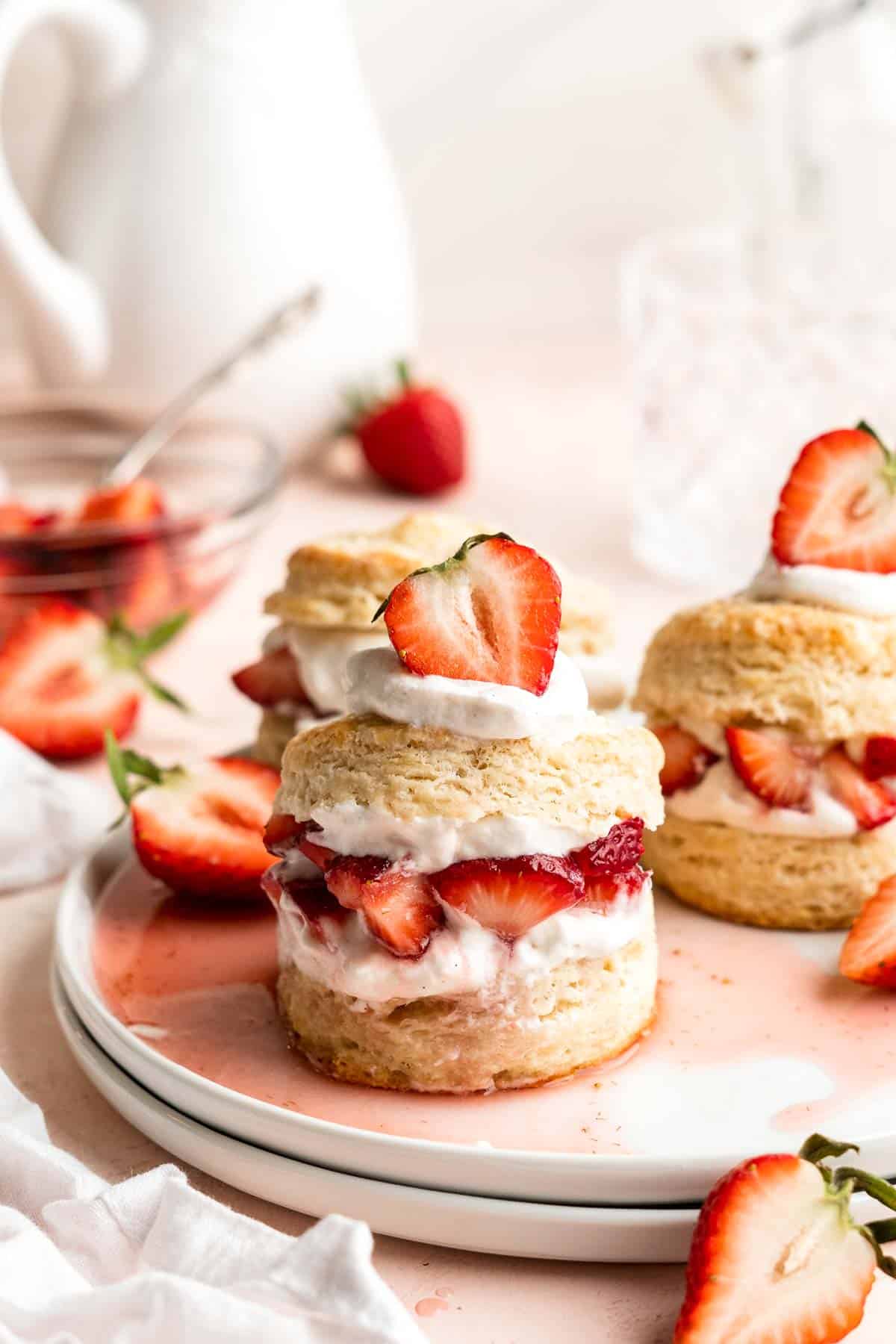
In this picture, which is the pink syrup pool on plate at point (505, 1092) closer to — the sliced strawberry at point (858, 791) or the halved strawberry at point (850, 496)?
the sliced strawberry at point (858, 791)

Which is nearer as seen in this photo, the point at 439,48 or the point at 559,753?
the point at 559,753

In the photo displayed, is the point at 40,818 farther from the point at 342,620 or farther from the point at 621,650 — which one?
the point at 621,650

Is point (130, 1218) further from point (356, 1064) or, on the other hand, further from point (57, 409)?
point (57, 409)

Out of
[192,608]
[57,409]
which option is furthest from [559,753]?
[57,409]

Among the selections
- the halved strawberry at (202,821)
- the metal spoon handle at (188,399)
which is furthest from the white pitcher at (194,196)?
the halved strawberry at (202,821)

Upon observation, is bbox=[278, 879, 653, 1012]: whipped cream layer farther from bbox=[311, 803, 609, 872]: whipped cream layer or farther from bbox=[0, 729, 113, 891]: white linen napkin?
bbox=[0, 729, 113, 891]: white linen napkin

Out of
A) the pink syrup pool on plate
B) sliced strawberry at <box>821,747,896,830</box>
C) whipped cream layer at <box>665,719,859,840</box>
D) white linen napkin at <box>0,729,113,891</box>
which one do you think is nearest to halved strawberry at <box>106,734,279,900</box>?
the pink syrup pool on plate
